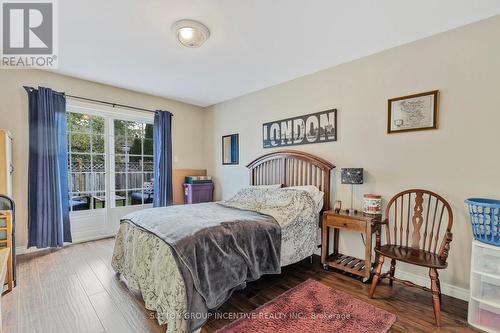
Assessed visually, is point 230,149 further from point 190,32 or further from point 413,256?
point 413,256

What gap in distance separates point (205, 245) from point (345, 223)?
5.08ft

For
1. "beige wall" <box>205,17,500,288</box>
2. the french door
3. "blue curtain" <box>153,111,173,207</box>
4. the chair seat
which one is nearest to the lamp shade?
"beige wall" <box>205,17,500,288</box>

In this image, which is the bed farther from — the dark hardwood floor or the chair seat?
the chair seat

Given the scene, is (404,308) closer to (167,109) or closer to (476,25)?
(476,25)

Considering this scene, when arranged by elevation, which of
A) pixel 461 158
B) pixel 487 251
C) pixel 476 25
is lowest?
pixel 487 251

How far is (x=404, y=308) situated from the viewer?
1949mm

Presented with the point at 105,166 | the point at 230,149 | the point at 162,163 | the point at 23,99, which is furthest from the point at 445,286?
the point at 23,99

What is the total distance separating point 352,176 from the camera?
2.55m

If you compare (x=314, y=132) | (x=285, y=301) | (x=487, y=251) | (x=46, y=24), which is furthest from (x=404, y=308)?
(x=46, y=24)

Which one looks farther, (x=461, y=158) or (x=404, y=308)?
(x=461, y=158)

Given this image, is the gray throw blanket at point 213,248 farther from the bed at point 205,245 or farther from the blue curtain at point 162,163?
the blue curtain at point 162,163

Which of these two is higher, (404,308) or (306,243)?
(306,243)

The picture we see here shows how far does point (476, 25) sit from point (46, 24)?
384 cm

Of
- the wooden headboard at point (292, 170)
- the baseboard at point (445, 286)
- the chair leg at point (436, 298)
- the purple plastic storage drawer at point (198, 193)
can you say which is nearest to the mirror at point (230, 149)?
the wooden headboard at point (292, 170)
